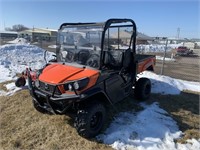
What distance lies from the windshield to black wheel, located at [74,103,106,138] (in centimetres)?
92

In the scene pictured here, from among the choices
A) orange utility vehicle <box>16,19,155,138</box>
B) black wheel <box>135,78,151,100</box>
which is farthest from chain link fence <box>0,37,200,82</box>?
orange utility vehicle <box>16,19,155,138</box>

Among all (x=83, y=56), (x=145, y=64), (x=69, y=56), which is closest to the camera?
(x=83, y=56)

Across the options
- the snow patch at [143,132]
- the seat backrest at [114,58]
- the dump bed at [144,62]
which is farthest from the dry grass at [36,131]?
the dump bed at [144,62]

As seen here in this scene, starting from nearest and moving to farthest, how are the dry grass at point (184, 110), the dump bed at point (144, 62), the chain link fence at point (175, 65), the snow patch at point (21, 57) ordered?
Result: 1. the dry grass at point (184, 110)
2. the dump bed at point (144, 62)
3. the snow patch at point (21, 57)
4. the chain link fence at point (175, 65)

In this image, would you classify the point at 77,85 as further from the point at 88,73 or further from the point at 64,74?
the point at 64,74

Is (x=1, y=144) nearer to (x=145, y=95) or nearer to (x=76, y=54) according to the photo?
(x=76, y=54)

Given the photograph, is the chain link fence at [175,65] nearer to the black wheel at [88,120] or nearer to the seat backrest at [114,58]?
the seat backrest at [114,58]

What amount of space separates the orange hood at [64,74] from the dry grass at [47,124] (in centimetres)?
100

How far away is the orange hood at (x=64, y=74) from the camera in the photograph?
4.23 meters

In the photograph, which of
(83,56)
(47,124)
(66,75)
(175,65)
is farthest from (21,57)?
(175,65)

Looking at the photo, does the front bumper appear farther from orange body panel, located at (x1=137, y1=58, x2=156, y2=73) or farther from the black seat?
orange body panel, located at (x1=137, y1=58, x2=156, y2=73)

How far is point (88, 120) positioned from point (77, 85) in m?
0.69

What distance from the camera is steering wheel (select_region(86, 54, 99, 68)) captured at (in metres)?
4.60

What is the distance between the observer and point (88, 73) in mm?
4320
